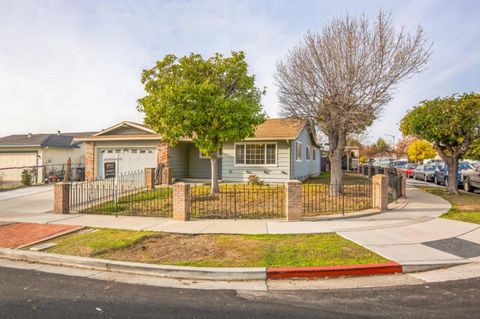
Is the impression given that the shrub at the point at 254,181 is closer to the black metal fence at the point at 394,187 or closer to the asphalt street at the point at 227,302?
the black metal fence at the point at 394,187

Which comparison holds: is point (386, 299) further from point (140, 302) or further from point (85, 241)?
point (85, 241)

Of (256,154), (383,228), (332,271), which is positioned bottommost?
(332,271)

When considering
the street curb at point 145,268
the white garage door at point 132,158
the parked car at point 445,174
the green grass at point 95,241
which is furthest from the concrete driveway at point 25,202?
the parked car at point 445,174

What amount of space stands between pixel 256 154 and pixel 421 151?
47.4 metres

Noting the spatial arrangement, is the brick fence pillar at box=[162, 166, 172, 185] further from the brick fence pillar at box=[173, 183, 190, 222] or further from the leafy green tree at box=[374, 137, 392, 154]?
the leafy green tree at box=[374, 137, 392, 154]

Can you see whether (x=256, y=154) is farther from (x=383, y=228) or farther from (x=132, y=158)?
(x=383, y=228)

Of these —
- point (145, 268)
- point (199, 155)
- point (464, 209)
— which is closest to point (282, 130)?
point (199, 155)

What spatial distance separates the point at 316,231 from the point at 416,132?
443 inches

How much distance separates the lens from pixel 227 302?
448 centimetres

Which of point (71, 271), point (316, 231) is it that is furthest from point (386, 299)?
point (71, 271)

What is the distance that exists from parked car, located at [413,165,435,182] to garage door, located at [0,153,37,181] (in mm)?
33034

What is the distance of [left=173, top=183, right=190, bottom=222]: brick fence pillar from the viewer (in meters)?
9.70

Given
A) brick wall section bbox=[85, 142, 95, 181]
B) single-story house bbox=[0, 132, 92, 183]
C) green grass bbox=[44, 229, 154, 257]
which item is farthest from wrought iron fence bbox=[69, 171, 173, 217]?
single-story house bbox=[0, 132, 92, 183]

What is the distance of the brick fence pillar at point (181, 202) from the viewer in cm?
970
